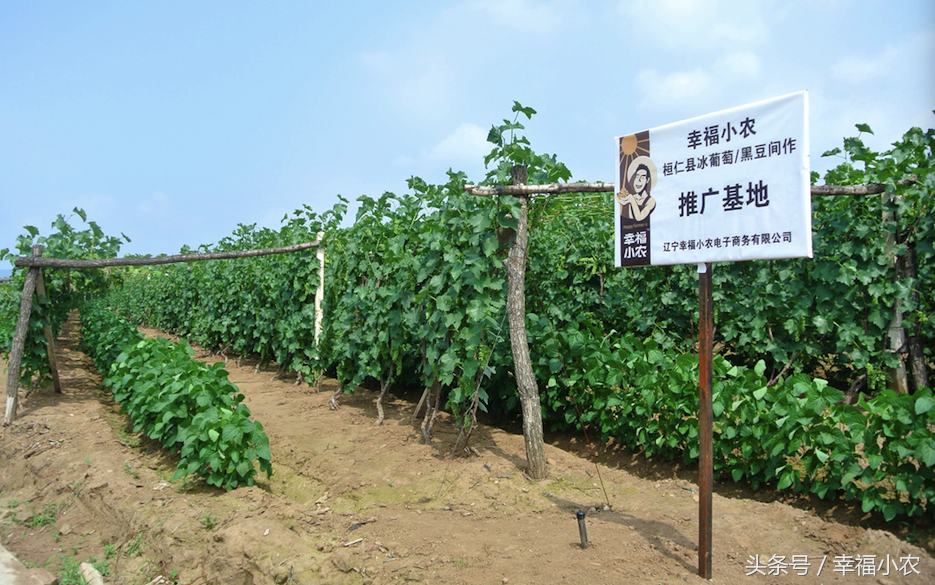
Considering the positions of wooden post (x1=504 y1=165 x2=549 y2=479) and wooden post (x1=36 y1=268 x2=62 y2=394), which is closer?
wooden post (x1=504 y1=165 x2=549 y2=479)

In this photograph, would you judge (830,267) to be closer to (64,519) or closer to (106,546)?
(106,546)

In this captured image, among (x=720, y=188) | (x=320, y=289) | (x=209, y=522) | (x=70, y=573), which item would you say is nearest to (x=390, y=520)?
(x=209, y=522)

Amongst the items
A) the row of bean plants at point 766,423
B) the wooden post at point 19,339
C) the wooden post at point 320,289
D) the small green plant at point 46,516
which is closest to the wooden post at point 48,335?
the wooden post at point 19,339

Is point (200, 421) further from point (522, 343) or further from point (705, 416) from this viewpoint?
point (705, 416)

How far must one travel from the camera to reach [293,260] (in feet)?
30.7

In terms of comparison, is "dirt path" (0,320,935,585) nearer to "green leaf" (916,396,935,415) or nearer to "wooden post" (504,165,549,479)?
"wooden post" (504,165,549,479)

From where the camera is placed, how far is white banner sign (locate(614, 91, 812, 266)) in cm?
289

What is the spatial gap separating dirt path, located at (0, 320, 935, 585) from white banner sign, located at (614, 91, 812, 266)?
1.85 meters

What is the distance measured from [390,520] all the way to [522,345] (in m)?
1.78

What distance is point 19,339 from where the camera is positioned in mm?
7957

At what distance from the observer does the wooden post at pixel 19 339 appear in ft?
25.3

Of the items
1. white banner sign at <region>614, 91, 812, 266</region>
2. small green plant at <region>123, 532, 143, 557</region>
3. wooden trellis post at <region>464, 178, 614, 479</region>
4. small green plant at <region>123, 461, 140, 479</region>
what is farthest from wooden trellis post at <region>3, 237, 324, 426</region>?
white banner sign at <region>614, 91, 812, 266</region>

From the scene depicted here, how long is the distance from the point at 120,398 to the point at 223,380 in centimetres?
208

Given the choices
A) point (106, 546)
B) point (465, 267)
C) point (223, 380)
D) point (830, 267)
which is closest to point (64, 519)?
point (106, 546)
